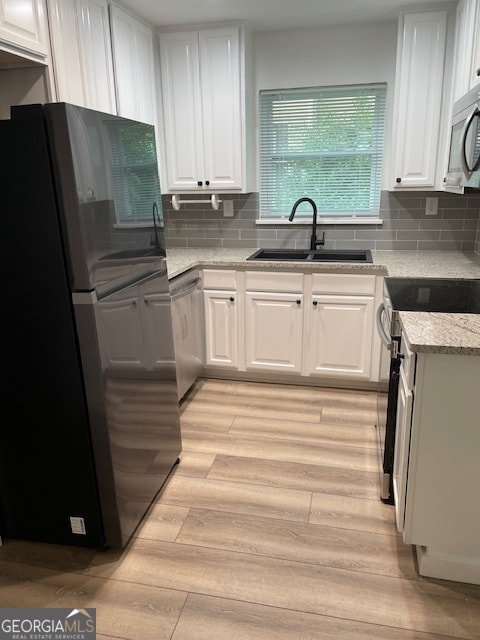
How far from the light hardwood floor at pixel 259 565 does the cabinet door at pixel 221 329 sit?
895 mm

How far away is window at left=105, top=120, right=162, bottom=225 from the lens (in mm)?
1749

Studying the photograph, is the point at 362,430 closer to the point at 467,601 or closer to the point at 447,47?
the point at 467,601

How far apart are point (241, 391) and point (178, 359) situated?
24.9 inches

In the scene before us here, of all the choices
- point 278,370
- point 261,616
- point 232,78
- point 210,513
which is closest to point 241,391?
point 278,370

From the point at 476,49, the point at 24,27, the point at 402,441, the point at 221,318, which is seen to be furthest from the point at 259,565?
the point at 476,49

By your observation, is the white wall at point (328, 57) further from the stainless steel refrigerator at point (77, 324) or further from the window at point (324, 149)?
the stainless steel refrigerator at point (77, 324)

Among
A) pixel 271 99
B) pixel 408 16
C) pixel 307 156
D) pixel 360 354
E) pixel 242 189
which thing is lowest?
pixel 360 354

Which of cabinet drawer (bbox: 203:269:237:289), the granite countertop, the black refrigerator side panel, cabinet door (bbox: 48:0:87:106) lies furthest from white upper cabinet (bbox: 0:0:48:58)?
cabinet drawer (bbox: 203:269:237:289)

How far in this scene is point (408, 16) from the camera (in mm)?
2914

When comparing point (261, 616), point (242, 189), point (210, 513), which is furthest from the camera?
point (242, 189)

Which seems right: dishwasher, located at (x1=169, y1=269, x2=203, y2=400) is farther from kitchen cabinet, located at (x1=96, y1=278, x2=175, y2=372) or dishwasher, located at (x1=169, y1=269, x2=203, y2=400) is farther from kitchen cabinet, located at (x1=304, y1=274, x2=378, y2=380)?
kitchen cabinet, located at (x1=304, y1=274, x2=378, y2=380)

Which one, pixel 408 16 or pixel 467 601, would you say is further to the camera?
pixel 408 16

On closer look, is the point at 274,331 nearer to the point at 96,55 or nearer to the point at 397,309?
the point at 397,309

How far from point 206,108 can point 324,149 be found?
3.03 ft
